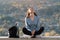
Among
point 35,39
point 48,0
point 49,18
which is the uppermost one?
point 48,0

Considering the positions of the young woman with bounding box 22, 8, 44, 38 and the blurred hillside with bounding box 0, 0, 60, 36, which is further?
the blurred hillside with bounding box 0, 0, 60, 36

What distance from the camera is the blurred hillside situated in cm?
595

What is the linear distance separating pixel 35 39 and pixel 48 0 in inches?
62.2

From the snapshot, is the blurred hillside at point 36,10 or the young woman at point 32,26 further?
the blurred hillside at point 36,10

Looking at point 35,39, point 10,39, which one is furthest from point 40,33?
point 10,39

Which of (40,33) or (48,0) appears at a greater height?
(48,0)

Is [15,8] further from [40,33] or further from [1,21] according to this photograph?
[40,33]

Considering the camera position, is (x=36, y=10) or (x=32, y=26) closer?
(x=32, y=26)

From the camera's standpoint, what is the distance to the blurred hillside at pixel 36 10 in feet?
19.5

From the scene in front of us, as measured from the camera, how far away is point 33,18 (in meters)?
5.30

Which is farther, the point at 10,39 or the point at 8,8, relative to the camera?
the point at 8,8

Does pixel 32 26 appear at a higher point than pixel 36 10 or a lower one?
lower

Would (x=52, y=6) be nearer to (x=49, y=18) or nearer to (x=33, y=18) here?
(x=49, y=18)

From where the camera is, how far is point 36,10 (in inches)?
241
